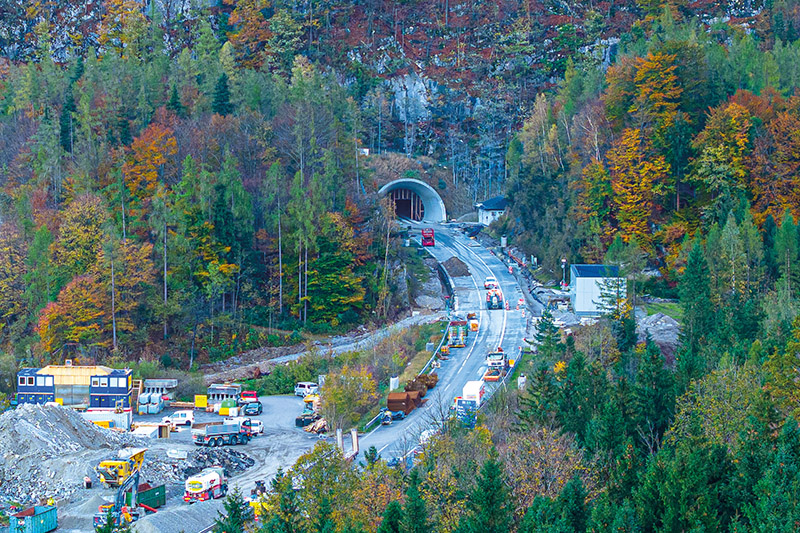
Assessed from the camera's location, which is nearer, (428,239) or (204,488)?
(204,488)

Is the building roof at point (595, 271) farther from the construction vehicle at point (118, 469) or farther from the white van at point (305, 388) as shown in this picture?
the construction vehicle at point (118, 469)

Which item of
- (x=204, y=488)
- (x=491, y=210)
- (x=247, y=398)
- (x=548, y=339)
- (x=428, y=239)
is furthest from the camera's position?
(x=491, y=210)

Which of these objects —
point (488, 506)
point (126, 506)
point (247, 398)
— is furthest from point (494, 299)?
point (488, 506)

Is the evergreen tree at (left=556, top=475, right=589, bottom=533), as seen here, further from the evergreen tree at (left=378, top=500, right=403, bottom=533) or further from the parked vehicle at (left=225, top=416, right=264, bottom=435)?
the parked vehicle at (left=225, top=416, right=264, bottom=435)

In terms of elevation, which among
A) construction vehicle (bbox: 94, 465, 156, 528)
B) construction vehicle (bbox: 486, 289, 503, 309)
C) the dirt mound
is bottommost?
construction vehicle (bbox: 94, 465, 156, 528)

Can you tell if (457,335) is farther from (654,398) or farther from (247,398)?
(654,398)

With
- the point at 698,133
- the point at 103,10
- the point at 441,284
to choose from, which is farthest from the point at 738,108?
the point at 103,10

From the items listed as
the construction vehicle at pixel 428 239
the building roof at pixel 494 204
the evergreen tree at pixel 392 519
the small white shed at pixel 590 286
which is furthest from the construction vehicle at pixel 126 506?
the building roof at pixel 494 204

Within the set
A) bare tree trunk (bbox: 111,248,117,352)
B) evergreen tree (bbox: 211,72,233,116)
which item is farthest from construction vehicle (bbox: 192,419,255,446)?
evergreen tree (bbox: 211,72,233,116)
